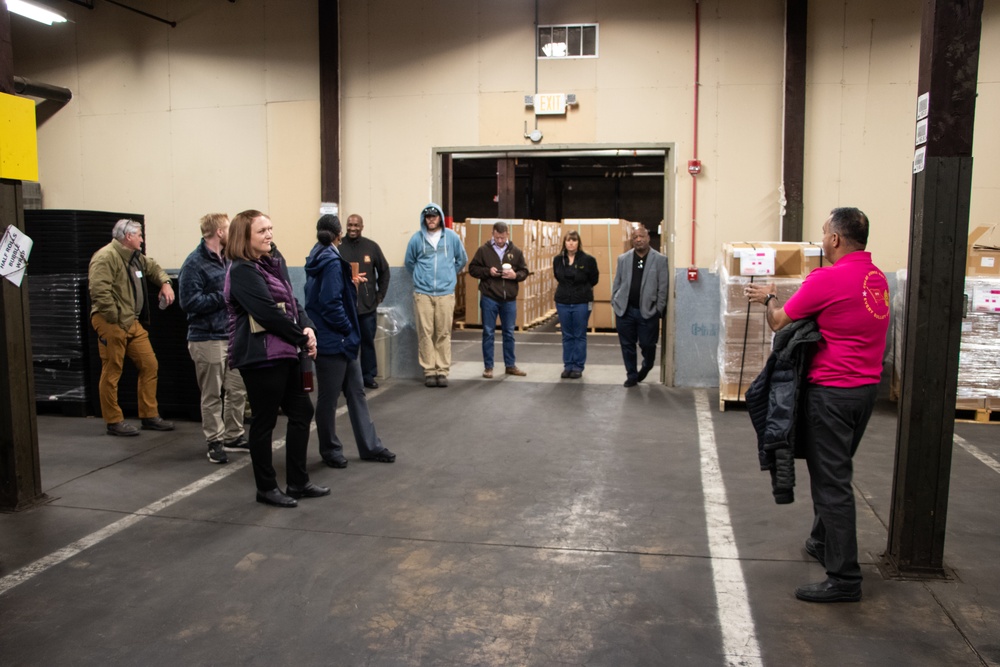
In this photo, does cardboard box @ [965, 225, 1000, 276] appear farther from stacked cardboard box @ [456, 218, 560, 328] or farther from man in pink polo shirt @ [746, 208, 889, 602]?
stacked cardboard box @ [456, 218, 560, 328]

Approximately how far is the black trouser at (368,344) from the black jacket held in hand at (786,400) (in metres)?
6.25

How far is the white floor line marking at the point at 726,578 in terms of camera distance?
3547mm

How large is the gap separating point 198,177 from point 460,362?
431 cm

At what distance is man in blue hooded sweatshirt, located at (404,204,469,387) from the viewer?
9938 mm

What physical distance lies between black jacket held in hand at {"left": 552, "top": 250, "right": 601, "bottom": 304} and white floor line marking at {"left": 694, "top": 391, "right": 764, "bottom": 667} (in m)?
3.83

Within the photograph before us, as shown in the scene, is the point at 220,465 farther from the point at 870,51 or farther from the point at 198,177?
the point at 870,51

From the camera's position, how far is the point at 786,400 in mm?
4039

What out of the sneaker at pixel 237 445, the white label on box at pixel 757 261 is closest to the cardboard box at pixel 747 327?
the white label on box at pixel 757 261

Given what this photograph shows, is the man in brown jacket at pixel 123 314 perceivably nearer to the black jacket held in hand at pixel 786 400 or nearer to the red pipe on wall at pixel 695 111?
the black jacket held in hand at pixel 786 400

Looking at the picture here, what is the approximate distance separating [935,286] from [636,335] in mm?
5840

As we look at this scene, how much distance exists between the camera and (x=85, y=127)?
441 inches

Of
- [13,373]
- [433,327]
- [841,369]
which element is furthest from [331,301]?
[433,327]

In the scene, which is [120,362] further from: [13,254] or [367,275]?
[367,275]

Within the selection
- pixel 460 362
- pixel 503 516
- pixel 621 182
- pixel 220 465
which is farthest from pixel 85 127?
pixel 621 182
